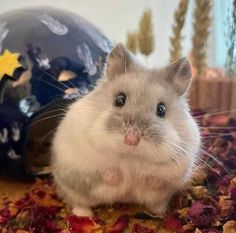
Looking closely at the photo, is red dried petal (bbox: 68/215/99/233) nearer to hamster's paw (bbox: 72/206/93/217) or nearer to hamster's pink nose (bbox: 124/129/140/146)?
hamster's paw (bbox: 72/206/93/217)

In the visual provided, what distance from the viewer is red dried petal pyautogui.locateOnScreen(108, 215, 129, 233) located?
1.05m

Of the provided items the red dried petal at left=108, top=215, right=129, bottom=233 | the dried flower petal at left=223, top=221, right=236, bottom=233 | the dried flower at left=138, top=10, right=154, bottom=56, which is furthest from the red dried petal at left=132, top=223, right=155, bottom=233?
the dried flower at left=138, top=10, right=154, bottom=56

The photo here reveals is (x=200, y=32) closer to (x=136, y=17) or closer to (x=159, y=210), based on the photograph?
(x=136, y=17)

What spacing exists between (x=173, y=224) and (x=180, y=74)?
0.32 m

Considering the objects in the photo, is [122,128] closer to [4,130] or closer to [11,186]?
[4,130]

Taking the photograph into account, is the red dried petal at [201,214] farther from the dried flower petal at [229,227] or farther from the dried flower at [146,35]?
the dried flower at [146,35]

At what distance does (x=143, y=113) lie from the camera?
911 mm

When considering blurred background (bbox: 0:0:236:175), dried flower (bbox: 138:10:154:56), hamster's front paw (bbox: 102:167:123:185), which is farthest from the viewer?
dried flower (bbox: 138:10:154:56)

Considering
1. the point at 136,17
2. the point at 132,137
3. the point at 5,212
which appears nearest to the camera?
the point at 132,137

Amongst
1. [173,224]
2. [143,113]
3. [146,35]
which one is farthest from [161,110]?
[146,35]

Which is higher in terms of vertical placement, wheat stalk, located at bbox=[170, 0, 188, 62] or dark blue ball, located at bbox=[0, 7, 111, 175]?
wheat stalk, located at bbox=[170, 0, 188, 62]

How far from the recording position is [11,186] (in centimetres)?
129

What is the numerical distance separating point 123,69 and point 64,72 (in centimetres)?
Result: 27

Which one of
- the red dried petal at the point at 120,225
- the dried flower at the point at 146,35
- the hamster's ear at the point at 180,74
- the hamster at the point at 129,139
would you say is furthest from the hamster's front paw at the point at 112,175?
the dried flower at the point at 146,35
